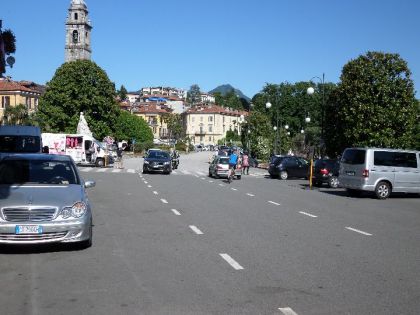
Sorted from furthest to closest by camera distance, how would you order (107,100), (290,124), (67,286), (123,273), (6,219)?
1. (290,124)
2. (107,100)
3. (6,219)
4. (123,273)
5. (67,286)

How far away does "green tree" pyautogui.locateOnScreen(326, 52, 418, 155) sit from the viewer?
3706 centimetres

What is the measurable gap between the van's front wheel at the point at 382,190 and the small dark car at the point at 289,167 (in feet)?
47.9

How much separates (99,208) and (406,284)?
10466mm

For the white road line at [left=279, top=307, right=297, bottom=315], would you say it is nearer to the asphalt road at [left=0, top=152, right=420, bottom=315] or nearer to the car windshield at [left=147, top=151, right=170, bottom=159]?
the asphalt road at [left=0, top=152, right=420, bottom=315]

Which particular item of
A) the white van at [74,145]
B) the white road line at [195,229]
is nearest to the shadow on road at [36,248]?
the white road line at [195,229]

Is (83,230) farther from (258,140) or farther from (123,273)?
(258,140)

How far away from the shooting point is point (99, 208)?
15.8m

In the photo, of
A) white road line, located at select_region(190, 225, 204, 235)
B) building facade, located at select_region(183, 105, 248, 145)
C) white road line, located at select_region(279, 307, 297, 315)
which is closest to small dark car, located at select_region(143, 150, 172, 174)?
white road line, located at select_region(190, 225, 204, 235)

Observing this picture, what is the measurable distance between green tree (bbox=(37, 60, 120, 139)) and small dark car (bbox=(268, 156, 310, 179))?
34.2 meters

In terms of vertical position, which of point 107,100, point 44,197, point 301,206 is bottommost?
point 301,206

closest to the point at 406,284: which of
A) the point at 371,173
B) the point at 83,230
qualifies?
the point at 83,230

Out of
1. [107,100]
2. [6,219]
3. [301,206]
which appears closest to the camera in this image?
[6,219]

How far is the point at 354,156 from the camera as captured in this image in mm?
22203

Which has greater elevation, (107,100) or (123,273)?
(107,100)
